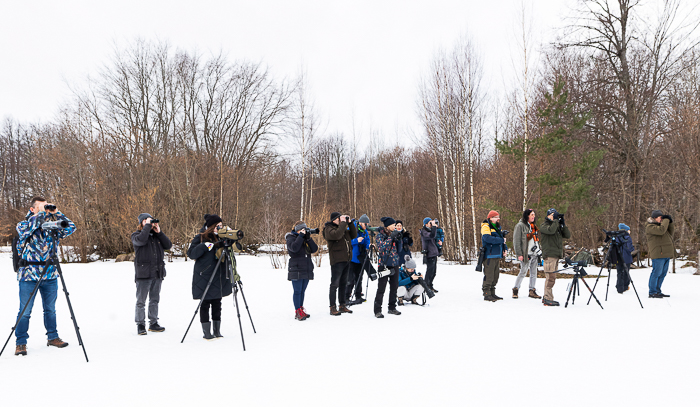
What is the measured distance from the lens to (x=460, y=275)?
12.7 m

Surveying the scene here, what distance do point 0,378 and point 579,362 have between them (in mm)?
5703

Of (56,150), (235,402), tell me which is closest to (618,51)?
(235,402)

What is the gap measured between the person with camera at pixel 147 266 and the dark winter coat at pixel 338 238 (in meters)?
2.40

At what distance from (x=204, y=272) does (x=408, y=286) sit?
3.94m

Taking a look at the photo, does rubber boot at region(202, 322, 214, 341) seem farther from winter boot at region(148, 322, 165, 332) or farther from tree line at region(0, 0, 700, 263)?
A: tree line at region(0, 0, 700, 263)

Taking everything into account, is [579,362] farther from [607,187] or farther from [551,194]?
[607,187]

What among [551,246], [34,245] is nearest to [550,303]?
[551,246]

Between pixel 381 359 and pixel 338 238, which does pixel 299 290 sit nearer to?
pixel 338 238

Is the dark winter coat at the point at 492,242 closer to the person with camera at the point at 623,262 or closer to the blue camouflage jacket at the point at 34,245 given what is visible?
the person with camera at the point at 623,262

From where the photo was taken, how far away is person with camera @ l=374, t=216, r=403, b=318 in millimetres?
6457

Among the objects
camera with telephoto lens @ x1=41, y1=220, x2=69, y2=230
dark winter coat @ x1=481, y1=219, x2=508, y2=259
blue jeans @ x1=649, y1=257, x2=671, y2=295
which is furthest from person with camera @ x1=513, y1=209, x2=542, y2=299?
camera with telephoto lens @ x1=41, y1=220, x2=69, y2=230

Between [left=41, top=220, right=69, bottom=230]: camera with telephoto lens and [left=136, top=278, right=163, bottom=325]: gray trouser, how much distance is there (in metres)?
1.34

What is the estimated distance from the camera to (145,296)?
5613mm

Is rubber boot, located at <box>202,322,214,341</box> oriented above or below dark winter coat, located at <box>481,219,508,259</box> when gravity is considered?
below
